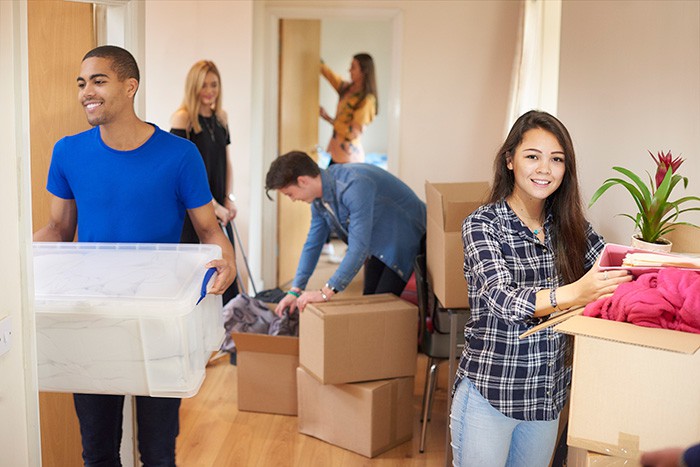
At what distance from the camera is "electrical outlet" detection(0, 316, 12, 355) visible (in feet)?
5.14

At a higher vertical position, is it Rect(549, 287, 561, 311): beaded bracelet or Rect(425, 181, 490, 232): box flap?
Rect(425, 181, 490, 232): box flap

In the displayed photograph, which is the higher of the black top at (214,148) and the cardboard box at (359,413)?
the black top at (214,148)

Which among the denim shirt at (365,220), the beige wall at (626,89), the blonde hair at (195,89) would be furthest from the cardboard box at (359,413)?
the blonde hair at (195,89)

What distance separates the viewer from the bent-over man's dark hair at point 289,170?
11.1 ft

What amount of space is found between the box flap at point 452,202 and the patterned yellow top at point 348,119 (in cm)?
334

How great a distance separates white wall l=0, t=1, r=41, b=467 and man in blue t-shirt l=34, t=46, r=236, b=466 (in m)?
0.55

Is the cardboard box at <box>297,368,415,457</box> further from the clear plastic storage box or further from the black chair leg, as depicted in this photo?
the clear plastic storage box

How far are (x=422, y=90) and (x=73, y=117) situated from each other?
3.42 metres

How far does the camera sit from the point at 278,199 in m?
6.00

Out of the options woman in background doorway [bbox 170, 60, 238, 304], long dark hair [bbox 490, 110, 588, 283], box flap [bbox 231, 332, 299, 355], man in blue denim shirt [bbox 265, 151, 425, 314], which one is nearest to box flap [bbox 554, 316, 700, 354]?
long dark hair [bbox 490, 110, 588, 283]

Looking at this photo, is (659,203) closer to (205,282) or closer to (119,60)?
(205,282)

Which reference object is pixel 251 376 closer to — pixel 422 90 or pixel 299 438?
pixel 299 438

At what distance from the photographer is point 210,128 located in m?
4.48

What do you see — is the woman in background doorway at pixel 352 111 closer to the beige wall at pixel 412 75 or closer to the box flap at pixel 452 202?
the beige wall at pixel 412 75
